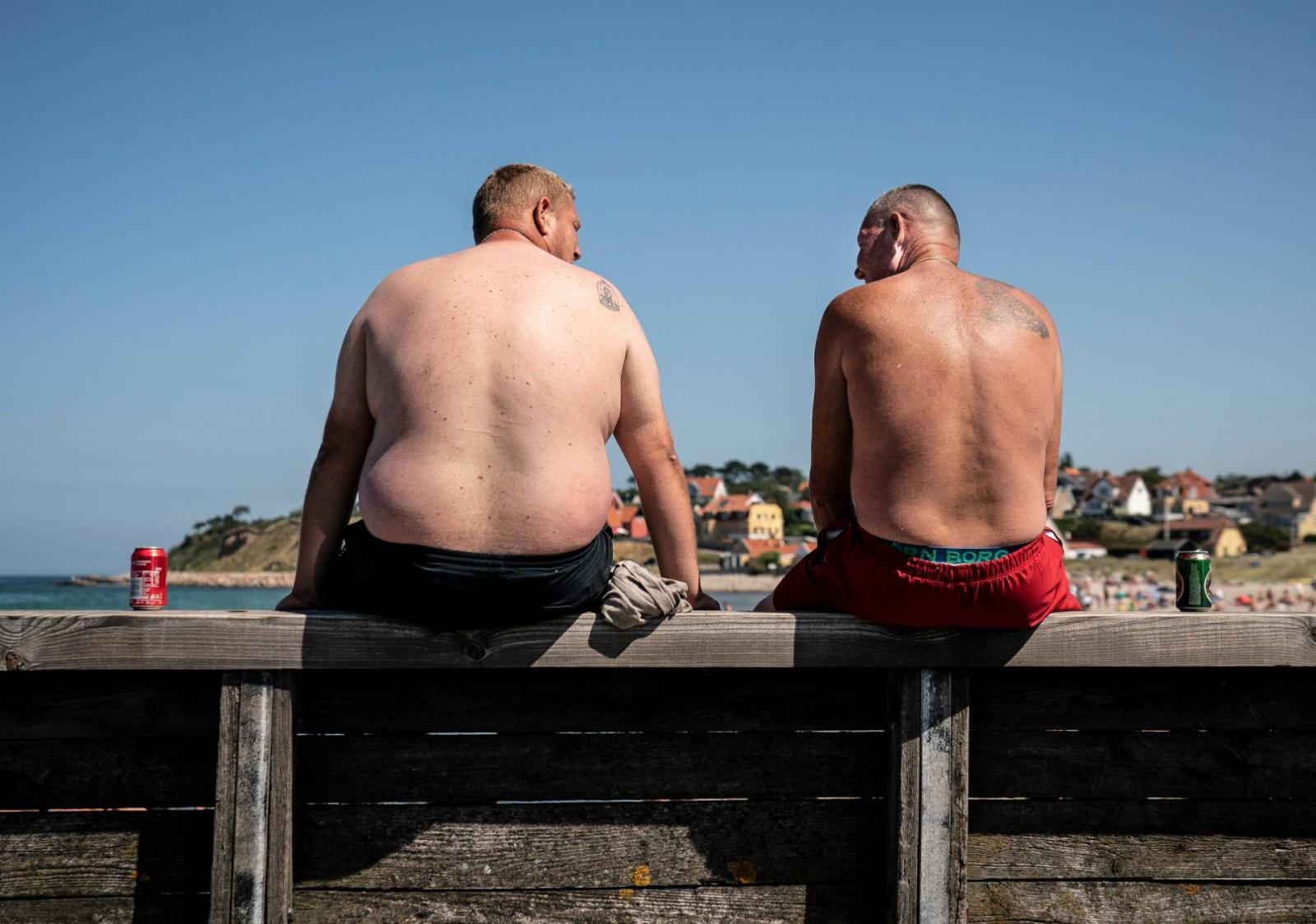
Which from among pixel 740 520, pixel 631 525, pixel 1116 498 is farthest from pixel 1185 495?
pixel 631 525

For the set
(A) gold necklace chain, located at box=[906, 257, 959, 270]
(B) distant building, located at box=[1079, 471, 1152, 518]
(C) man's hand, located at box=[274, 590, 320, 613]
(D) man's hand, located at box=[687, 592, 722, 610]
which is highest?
(B) distant building, located at box=[1079, 471, 1152, 518]

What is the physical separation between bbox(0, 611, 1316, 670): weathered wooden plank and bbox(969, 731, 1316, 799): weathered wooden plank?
8.7 inches

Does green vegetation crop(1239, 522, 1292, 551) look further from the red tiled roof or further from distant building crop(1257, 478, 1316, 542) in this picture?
the red tiled roof

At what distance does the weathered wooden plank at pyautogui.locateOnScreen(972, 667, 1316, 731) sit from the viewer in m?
2.83

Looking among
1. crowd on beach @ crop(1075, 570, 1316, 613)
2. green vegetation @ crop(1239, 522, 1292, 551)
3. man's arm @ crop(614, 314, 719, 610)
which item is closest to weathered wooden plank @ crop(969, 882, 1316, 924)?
man's arm @ crop(614, 314, 719, 610)

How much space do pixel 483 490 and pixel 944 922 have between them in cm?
151

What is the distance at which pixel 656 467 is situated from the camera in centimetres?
301

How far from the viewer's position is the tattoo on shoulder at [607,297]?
2.96m

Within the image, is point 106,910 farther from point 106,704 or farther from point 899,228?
point 899,228

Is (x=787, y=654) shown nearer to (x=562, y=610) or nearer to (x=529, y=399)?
(x=562, y=610)

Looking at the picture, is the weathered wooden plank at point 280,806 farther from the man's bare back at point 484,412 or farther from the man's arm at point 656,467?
the man's arm at point 656,467

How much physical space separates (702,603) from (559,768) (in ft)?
1.88

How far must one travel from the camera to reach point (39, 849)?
8.40 feet

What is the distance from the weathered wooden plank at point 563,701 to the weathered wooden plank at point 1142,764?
15.9 inches
